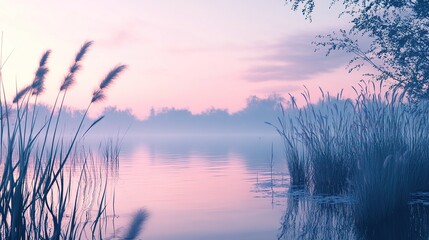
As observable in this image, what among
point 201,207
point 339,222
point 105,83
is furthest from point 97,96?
point 201,207

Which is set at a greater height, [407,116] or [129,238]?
[407,116]

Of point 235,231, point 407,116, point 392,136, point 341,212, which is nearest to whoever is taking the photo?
point 235,231

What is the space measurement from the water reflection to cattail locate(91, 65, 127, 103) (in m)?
4.36

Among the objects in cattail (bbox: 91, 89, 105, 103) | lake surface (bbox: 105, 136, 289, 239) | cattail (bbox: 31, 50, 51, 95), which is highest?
cattail (bbox: 31, 50, 51, 95)

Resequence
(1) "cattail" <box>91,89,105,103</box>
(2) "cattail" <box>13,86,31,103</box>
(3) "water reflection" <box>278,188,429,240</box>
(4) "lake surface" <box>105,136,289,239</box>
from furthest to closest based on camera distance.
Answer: (4) "lake surface" <box>105,136,289,239</box> < (3) "water reflection" <box>278,188,429,240</box> < (2) "cattail" <box>13,86,31,103</box> < (1) "cattail" <box>91,89,105,103</box>

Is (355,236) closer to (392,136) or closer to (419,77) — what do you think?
(392,136)

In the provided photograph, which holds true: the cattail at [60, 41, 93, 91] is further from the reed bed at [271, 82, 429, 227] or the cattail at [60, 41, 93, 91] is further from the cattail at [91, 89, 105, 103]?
the reed bed at [271, 82, 429, 227]

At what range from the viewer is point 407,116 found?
11.8 metres

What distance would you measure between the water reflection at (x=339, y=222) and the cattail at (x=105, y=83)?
14.3 feet

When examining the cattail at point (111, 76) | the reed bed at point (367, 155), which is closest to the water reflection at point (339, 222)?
the reed bed at point (367, 155)

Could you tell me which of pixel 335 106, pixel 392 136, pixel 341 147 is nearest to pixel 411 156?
pixel 392 136

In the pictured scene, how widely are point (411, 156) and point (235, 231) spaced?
14.5ft

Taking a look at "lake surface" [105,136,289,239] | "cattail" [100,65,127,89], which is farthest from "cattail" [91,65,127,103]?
"lake surface" [105,136,289,239]

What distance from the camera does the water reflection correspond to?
791 centimetres
